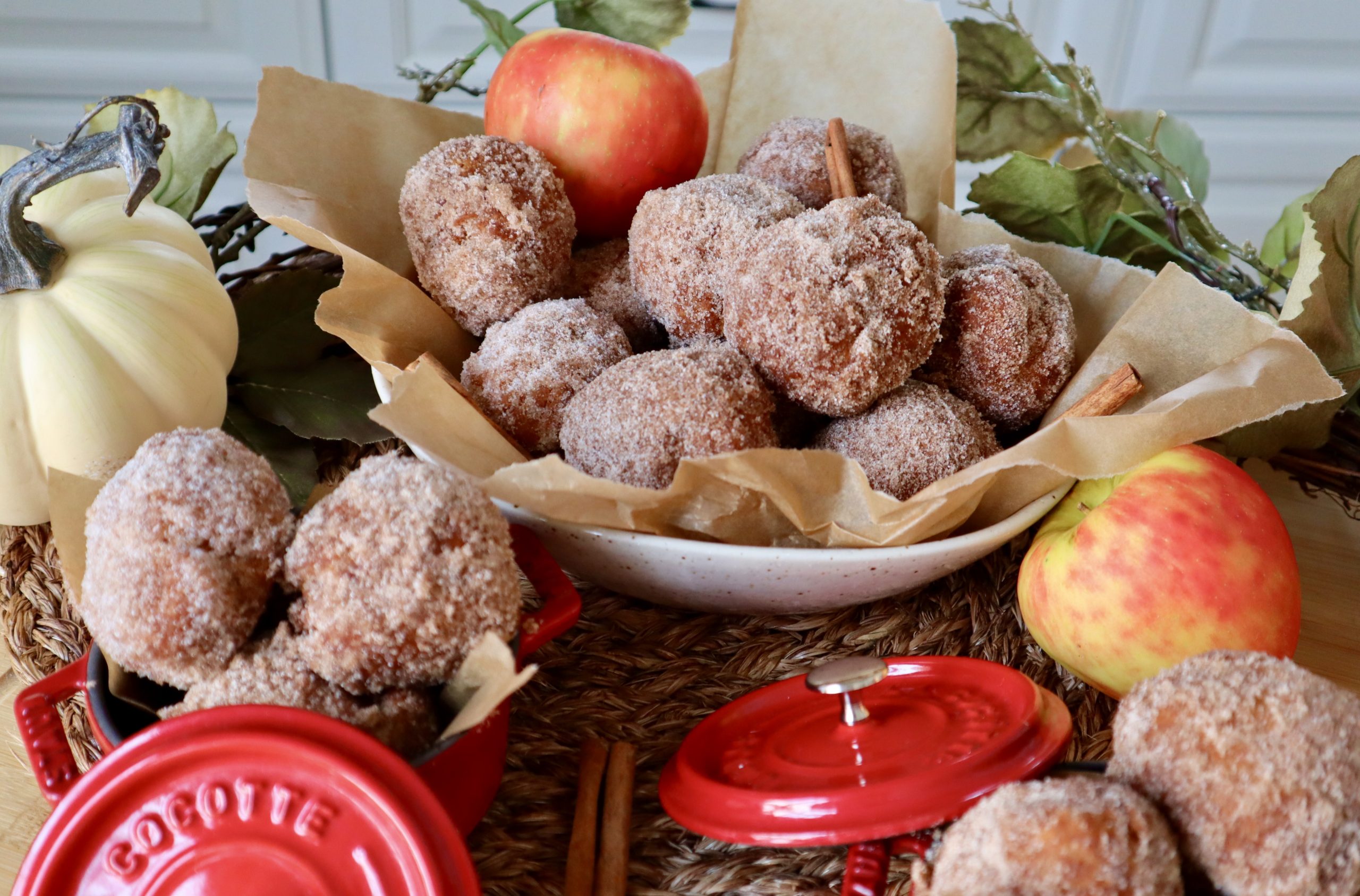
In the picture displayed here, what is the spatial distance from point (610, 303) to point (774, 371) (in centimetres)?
19

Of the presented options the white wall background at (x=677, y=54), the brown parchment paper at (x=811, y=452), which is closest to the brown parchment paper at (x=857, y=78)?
the brown parchment paper at (x=811, y=452)

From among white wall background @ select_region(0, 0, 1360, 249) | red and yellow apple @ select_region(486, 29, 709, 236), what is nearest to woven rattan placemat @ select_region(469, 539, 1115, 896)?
red and yellow apple @ select_region(486, 29, 709, 236)

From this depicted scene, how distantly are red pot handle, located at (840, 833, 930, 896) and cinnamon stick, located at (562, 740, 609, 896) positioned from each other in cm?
15

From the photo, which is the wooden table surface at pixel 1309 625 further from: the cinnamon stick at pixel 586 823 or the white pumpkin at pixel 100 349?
the cinnamon stick at pixel 586 823

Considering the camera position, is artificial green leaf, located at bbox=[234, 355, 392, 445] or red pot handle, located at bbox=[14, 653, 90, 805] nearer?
red pot handle, located at bbox=[14, 653, 90, 805]

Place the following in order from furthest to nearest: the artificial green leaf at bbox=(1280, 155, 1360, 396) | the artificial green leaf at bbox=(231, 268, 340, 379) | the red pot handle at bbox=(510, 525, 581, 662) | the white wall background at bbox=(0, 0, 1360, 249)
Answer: the white wall background at bbox=(0, 0, 1360, 249) → the artificial green leaf at bbox=(231, 268, 340, 379) → the artificial green leaf at bbox=(1280, 155, 1360, 396) → the red pot handle at bbox=(510, 525, 581, 662)

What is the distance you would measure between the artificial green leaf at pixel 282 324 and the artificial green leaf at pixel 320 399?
10 mm

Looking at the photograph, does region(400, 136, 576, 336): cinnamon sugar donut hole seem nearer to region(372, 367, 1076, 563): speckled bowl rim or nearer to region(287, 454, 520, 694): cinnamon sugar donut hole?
region(372, 367, 1076, 563): speckled bowl rim

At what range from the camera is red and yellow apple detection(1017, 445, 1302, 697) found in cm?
56

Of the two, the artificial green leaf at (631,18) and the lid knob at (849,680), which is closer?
the lid knob at (849,680)

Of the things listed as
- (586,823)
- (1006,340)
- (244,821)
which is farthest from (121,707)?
(1006,340)

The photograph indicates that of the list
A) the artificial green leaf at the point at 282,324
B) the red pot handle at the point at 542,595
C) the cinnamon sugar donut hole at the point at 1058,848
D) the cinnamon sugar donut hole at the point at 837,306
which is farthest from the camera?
the artificial green leaf at the point at 282,324

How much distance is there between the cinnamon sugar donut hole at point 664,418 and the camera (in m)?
0.56

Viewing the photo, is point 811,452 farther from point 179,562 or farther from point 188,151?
point 188,151
